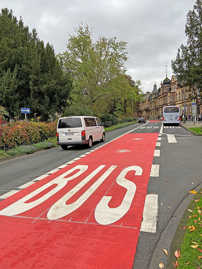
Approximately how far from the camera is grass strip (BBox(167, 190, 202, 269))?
266 cm

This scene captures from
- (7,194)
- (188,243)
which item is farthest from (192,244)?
(7,194)

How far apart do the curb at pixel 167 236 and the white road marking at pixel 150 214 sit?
0.73ft

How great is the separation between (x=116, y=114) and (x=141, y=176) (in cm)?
4356

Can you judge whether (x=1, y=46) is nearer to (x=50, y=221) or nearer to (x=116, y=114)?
(x=50, y=221)

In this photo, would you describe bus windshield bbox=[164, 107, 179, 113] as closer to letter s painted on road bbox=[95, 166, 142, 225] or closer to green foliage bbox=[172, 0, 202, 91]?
green foliage bbox=[172, 0, 202, 91]

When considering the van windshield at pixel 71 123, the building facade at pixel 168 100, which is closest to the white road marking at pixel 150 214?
the van windshield at pixel 71 123

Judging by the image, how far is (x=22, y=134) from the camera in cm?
1345

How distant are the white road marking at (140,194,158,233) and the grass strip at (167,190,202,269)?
0.42 meters

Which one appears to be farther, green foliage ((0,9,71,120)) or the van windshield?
green foliage ((0,9,71,120))

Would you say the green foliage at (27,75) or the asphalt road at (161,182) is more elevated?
the green foliage at (27,75)

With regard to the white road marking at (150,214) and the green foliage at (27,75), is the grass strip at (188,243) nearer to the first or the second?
the white road marking at (150,214)

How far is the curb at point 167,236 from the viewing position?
282cm

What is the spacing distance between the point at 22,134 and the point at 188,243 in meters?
12.0

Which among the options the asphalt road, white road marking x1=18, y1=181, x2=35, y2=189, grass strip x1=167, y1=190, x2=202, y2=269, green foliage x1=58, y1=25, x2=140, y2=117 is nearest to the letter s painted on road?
the asphalt road
